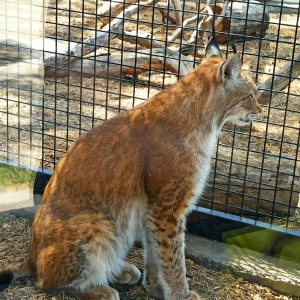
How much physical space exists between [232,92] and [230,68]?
0.66 ft

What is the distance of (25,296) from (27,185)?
157 cm

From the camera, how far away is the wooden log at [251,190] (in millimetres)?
5746

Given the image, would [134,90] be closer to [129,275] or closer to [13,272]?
[129,275]

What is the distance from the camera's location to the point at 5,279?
4.76 m

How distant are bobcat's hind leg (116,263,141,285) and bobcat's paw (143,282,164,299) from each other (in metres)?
0.11

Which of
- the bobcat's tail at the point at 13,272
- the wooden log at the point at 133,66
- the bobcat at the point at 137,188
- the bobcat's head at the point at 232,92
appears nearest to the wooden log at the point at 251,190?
the bobcat's head at the point at 232,92

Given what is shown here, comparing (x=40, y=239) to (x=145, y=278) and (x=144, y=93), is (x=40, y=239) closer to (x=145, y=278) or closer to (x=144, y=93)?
(x=145, y=278)

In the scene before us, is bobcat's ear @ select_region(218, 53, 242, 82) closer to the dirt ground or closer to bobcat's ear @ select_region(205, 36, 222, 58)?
bobcat's ear @ select_region(205, 36, 222, 58)

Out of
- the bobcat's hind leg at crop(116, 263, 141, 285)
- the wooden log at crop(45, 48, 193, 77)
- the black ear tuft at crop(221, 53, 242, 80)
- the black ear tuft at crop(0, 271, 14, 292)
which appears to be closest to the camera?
the black ear tuft at crop(221, 53, 242, 80)

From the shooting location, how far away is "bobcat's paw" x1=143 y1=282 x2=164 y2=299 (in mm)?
4930

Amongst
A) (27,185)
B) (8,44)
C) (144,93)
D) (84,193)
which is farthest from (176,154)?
(144,93)

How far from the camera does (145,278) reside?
5012 mm

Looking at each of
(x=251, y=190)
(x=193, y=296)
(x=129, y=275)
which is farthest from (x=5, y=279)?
(x=251, y=190)

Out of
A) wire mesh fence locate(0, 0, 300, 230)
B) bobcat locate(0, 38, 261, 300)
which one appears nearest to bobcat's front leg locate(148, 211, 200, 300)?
bobcat locate(0, 38, 261, 300)
